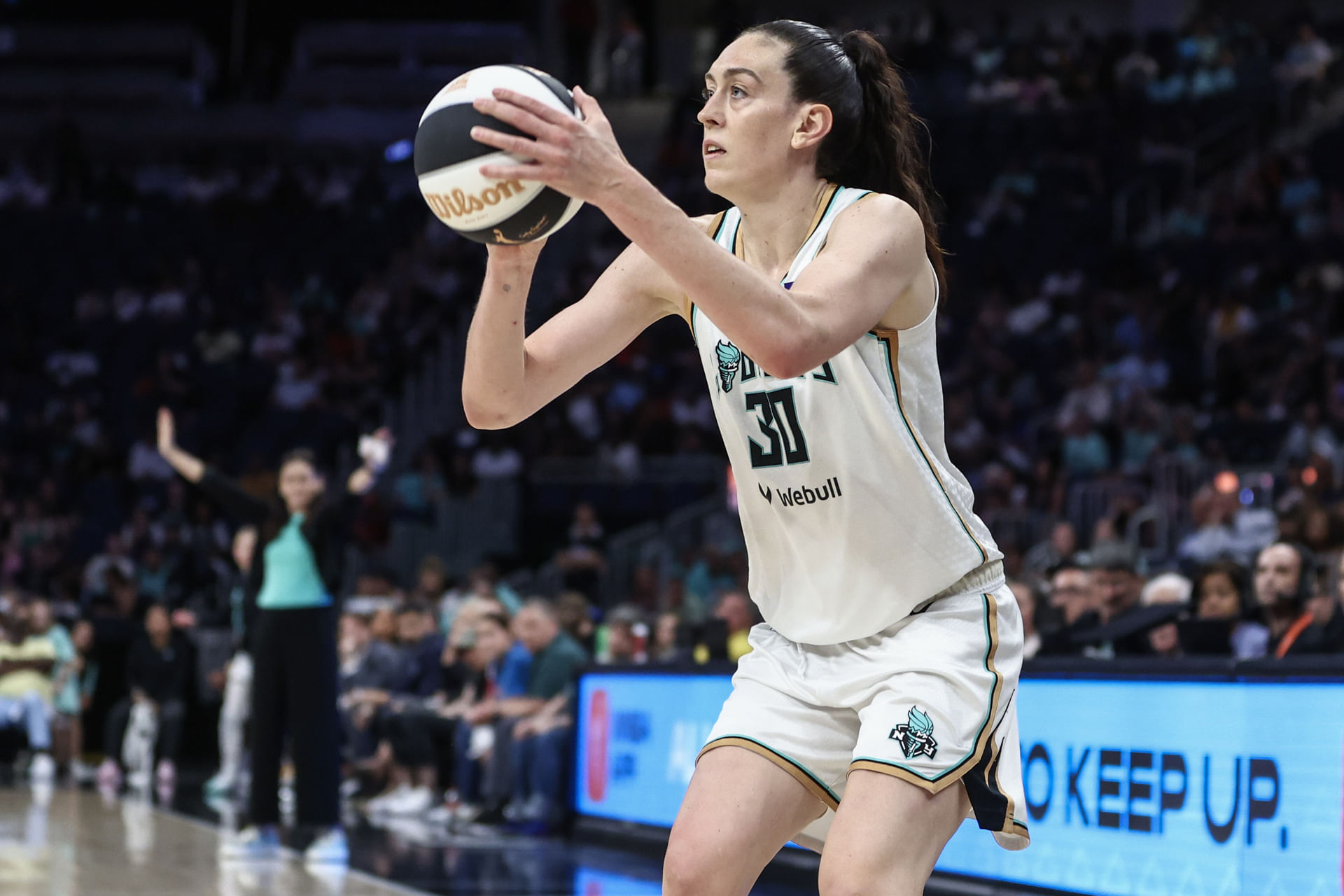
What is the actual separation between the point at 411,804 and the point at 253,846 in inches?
110

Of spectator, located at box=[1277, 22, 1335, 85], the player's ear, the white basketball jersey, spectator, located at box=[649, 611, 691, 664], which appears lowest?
spectator, located at box=[649, 611, 691, 664]

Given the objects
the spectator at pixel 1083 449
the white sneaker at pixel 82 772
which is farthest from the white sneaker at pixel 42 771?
the spectator at pixel 1083 449

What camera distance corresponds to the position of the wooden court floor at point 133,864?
7.24 metres

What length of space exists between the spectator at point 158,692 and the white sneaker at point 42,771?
0.42 m

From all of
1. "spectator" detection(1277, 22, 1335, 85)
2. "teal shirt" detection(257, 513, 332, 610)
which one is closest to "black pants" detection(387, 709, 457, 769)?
"teal shirt" detection(257, 513, 332, 610)

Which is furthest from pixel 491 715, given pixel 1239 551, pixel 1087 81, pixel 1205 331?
pixel 1087 81

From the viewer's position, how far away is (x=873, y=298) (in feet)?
9.16

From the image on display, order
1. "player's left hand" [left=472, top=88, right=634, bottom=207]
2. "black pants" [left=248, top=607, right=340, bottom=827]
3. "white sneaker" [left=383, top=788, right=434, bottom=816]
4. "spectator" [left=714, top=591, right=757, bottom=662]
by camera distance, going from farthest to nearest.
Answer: "white sneaker" [left=383, top=788, right=434, bottom=816], "spectator" [left=714, top=591, right=757, bottom=662], "black pants" [left=248, top=607, right=340, bottom=827], "player's left hand" [left=472, top=88, right=634, bottom=207]

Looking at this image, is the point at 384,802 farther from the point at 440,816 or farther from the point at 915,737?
the point at 915,737

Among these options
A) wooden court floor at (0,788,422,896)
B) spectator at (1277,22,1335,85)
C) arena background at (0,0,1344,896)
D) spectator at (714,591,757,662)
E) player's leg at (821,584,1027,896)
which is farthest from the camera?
spectator at (1277,22,1335,85)

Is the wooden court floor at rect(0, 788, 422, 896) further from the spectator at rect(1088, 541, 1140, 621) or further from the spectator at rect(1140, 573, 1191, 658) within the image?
the spectator at rect(1088, 541, 1140, 621)

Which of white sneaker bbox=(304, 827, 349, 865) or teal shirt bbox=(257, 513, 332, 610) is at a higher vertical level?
teal shirt bbox=(257, 513, 332, 610)

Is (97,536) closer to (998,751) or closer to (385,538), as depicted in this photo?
(385,538)

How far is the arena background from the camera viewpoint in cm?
668
